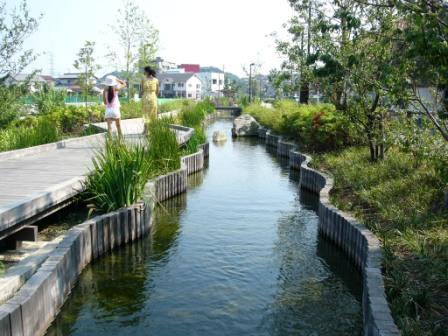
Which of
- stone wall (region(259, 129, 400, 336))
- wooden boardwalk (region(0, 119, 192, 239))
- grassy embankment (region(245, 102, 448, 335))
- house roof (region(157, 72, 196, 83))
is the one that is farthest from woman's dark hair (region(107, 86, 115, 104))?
house roof (region(157, 72, 196, 83))

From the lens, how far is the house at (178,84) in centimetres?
10175

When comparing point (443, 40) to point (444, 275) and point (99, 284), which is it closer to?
point (444, 275)

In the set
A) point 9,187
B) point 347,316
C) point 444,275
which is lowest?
point 347,316

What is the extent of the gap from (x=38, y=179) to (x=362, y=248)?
→ 5.42 metres

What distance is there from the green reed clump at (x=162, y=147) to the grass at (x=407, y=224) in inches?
145

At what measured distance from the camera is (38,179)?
28.6 feet

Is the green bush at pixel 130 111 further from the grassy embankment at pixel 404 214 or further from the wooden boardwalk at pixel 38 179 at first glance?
the grassy embankment at pixel 404 214

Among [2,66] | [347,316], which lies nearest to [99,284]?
[347,316]

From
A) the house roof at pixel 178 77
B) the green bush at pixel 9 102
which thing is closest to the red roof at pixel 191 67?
the house roof at pixel 178 77

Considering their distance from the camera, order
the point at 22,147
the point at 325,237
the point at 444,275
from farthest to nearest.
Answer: the point at 22,147 → the point at 325,237 → the point at 444,275

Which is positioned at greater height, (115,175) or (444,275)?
(115,175)

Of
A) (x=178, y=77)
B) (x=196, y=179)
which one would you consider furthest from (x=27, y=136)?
(x=178, y=77)

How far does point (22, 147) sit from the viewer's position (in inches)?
497

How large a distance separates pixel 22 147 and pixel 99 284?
7137mm
